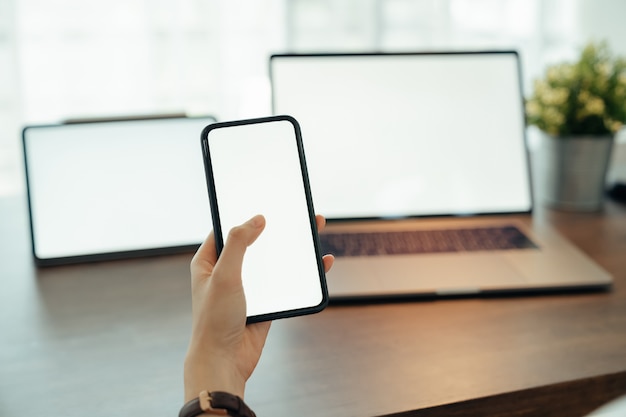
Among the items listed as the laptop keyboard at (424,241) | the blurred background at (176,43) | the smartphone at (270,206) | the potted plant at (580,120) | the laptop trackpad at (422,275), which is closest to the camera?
the smartphone at (270,206)


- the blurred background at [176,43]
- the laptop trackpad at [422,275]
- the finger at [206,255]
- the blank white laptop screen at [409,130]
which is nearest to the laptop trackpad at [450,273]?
the laptop trackpad at [422,275]

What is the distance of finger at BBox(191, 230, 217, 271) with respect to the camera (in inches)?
25.2

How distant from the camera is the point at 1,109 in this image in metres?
2.14

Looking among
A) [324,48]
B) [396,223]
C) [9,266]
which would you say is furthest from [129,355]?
[324,48]

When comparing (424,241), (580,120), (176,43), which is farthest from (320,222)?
(176,43)

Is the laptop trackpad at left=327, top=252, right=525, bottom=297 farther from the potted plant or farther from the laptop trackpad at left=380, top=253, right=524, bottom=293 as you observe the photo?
the potted plant

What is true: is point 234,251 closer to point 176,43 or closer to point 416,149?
point 416,149

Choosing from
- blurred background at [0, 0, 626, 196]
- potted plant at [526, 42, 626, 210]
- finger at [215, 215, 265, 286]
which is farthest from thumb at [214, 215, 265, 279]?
blurred background at [0, 0, 626, 196]

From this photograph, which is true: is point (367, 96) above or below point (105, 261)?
above

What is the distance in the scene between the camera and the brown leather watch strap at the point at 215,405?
21.8 inches

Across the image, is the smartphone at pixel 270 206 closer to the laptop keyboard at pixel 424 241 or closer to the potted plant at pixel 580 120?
the laptop keyboard at pixel 424 241

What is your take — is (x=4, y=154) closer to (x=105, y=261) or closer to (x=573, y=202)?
(x=105, y=261)

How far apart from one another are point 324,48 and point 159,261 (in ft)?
5.54

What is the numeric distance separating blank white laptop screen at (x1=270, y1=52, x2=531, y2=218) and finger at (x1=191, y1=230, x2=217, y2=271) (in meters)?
0.37
